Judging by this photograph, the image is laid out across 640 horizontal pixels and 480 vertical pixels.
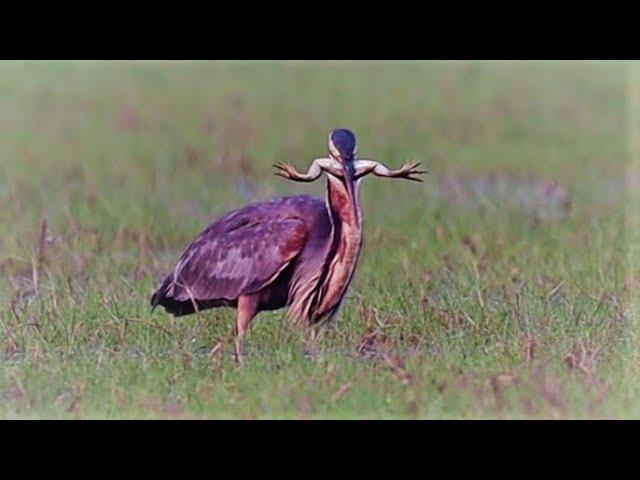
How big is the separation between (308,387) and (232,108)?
4.11 m

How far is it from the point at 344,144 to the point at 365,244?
1552 millimetres

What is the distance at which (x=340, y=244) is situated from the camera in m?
6.11

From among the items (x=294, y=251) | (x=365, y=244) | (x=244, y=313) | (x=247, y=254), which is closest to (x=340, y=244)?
(x=294, y=251)

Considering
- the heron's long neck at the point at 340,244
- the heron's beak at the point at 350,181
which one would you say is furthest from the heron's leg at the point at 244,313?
the heron's beak at the point at 350,181

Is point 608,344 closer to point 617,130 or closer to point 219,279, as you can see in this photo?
point 219,279

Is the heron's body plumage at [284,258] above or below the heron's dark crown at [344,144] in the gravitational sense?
below

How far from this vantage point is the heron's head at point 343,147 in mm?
5980

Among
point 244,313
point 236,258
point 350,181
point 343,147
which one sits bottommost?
point 244,313

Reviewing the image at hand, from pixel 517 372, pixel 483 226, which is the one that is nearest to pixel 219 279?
pixel 517 372

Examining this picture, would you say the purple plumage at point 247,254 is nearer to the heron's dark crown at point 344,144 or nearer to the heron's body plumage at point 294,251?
the heron's body plumage at point 294,251

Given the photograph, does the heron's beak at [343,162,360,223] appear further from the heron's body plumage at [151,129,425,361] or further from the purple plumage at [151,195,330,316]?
the purple plumage at [151,195,330,316]

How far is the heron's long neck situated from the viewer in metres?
6.06

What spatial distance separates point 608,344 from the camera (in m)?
6.25

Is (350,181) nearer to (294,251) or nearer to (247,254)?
(294,251)
